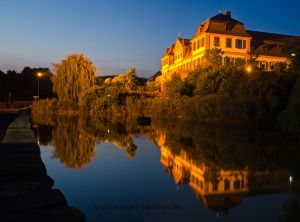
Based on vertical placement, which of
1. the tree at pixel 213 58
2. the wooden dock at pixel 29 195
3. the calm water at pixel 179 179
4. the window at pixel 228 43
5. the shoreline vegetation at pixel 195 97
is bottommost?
the calm water at pixel 179 179

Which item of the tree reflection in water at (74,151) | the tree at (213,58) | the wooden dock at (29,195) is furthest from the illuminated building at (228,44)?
Result: the wooden dock at (29,195)

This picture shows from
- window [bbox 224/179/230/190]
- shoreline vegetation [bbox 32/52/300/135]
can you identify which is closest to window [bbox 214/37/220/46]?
shoreline vegetation [bbox 32/52/300/135]

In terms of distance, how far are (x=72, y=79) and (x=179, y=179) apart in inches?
1666

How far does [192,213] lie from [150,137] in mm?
14288

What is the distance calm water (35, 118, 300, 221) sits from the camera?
7.14 meters

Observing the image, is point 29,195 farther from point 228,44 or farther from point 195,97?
point 228,44

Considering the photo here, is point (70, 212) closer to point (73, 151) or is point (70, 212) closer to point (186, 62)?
point (73, 151)

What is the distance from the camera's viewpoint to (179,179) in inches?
400

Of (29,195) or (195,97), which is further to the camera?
(195,97)

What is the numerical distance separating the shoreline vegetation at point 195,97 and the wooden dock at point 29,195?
42.0ft

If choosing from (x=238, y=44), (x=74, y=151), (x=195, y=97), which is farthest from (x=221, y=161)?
(x=238, y=44)

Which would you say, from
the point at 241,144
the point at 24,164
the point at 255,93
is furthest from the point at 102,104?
the point at 24,164

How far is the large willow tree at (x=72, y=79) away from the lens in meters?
49.9

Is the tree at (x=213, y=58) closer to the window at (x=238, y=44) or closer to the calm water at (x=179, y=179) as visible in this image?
the window at (x=238, y=44)
